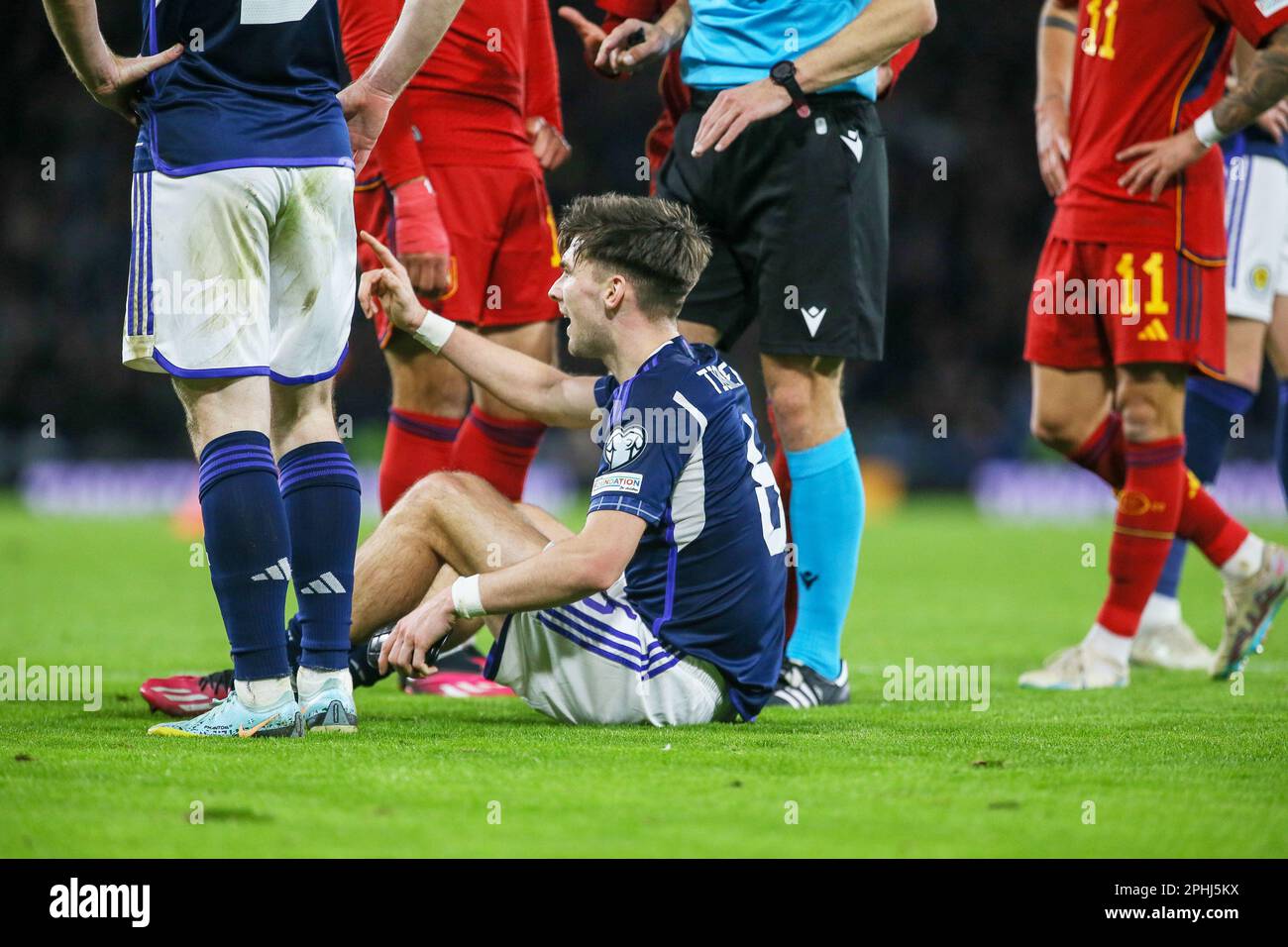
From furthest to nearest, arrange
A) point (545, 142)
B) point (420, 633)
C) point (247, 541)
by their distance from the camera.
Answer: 1. point (545, 142)
2. point (420, 633)
3. point (247, 541)

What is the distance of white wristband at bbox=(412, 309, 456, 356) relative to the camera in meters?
3.63

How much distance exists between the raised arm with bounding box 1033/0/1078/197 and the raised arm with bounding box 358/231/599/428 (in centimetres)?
197

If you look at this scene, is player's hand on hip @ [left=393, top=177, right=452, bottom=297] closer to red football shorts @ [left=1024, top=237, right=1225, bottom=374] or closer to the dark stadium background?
red football shorts @ [left=1024, top=237, right=1225, bottom=374]

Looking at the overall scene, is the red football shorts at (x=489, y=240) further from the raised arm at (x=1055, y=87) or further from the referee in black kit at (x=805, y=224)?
the raised arm at (x=1055, y=87)

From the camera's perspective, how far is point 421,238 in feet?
12.9

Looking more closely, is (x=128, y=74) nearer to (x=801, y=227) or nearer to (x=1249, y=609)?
(x=801, y=227)

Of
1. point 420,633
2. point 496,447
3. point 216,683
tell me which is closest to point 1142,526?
point 496,447

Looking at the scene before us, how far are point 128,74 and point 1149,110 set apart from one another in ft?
9.60

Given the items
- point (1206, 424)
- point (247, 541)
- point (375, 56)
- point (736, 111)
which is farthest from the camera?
point (1206, 424)

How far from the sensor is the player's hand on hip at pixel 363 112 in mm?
3402

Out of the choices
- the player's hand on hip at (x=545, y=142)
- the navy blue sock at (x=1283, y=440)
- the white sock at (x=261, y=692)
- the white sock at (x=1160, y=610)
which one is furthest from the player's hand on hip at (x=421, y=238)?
the navy blue sock at (x=1283, y=440)

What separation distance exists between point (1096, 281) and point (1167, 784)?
2.19 m

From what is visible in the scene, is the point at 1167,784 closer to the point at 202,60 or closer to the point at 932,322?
the point at 202,60

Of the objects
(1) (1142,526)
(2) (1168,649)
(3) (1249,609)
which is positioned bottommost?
(2) (1168,649)
